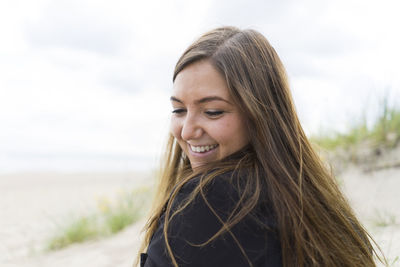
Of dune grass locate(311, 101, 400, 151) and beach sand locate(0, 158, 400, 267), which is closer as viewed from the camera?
beach sand locate(0, 158, 400, 267)

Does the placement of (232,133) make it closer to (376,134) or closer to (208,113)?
(208,113)

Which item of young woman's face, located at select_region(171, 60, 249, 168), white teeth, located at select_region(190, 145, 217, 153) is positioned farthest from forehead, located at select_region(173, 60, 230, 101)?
white teeth, located at select_region(190, 145, 217, 153)

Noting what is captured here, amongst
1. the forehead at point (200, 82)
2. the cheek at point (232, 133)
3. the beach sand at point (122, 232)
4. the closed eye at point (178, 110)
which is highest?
the forehead at point (200, 82)

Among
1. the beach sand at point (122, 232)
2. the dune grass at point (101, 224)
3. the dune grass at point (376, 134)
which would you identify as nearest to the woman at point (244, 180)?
the beach sand at point (122, 232)

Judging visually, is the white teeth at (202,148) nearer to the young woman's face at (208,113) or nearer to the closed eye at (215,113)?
the young woman's face at (208,113)

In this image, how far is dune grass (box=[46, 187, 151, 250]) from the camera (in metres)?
5.35

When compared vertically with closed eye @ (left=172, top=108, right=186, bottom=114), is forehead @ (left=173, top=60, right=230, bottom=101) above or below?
above

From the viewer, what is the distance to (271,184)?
64.9 inches

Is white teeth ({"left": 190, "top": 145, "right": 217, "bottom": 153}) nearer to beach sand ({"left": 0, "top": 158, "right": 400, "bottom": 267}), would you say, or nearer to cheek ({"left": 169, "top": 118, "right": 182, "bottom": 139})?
cheek ({"left": 169, "top": 118, "right": 182, "bottom": 139})

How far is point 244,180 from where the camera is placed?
1.63 meters

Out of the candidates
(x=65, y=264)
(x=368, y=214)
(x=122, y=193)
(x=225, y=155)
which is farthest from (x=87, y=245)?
(x=225, y=155)

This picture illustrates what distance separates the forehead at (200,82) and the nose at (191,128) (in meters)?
0.10

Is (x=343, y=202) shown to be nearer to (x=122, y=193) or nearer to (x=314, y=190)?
(x=314, y=190)

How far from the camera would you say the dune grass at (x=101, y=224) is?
535 centimetres
